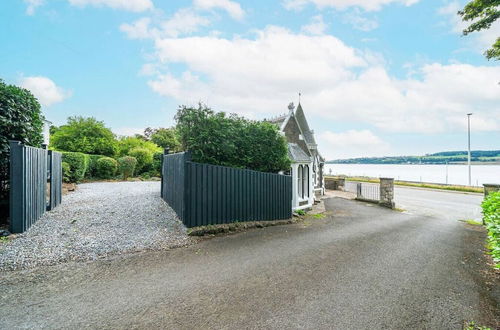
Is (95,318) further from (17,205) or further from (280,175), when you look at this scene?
(280,175)

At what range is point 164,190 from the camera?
9.81m

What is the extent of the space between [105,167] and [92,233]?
1336 cm

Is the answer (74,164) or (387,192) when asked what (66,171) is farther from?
(387,192)

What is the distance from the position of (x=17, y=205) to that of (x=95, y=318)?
A: 4349mm

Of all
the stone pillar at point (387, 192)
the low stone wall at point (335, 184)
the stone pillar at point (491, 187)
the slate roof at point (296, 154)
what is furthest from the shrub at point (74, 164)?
the low stone wall at point (335, 184)

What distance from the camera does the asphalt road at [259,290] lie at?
2994 mm

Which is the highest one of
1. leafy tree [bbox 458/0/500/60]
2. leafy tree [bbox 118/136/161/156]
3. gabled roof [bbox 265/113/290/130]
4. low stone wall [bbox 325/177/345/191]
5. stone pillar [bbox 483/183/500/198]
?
leafy tree [bbox 458/0/500/60]

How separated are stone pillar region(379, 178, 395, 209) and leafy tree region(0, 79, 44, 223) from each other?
1746 centimetres

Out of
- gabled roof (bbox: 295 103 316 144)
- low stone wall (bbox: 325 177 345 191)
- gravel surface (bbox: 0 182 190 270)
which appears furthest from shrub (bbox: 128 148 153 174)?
low stone wall (bbox: 325 177 345 191)

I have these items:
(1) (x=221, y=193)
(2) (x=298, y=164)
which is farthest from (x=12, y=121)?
(2) (x=298, y=164)

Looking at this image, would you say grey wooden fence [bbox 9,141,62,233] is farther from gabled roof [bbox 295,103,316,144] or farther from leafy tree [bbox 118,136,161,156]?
gabled roof [bbox 295,103,316,144]

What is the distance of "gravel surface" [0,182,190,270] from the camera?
461 cm

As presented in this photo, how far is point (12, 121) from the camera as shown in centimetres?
580

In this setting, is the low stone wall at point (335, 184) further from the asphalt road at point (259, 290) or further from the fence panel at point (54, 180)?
the fence panel at point (54, 180)
